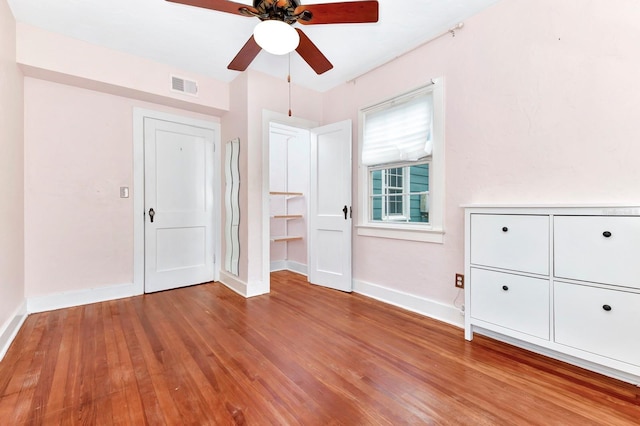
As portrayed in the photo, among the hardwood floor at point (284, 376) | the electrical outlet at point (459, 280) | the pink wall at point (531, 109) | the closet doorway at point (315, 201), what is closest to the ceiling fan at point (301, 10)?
the pink wall at point (531, 109)

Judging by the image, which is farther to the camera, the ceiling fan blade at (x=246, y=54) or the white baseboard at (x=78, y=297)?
the white baseboard at (x=78, y=297)

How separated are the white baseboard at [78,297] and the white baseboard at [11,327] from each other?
0.33 ft

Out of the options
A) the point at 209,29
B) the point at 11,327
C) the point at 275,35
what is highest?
the point at 209,29

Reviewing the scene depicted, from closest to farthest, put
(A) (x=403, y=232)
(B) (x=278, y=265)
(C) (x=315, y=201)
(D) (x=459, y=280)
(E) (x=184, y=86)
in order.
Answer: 1. (D) (x=459, y=280)
2. (A) (x=403, y=232)
3. (E) (x=184, y=86)
4. (C) (x=315, y=201)
5. (B) (x=278, y=265)

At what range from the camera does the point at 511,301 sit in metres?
2.03

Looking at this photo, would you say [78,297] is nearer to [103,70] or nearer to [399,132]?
[103,70]

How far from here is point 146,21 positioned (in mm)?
2525

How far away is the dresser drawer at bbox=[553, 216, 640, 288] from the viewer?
1.59 metres

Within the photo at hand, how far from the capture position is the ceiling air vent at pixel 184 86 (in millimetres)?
3355

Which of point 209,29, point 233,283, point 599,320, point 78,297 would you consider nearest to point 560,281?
point 599,320

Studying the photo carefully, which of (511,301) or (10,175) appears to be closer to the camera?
(511,301)

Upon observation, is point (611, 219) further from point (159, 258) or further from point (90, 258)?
point (90, 258)

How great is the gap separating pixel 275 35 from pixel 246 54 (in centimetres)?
66

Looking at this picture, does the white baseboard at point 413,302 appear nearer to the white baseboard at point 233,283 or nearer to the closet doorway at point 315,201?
the closet doorway at point 315,201
